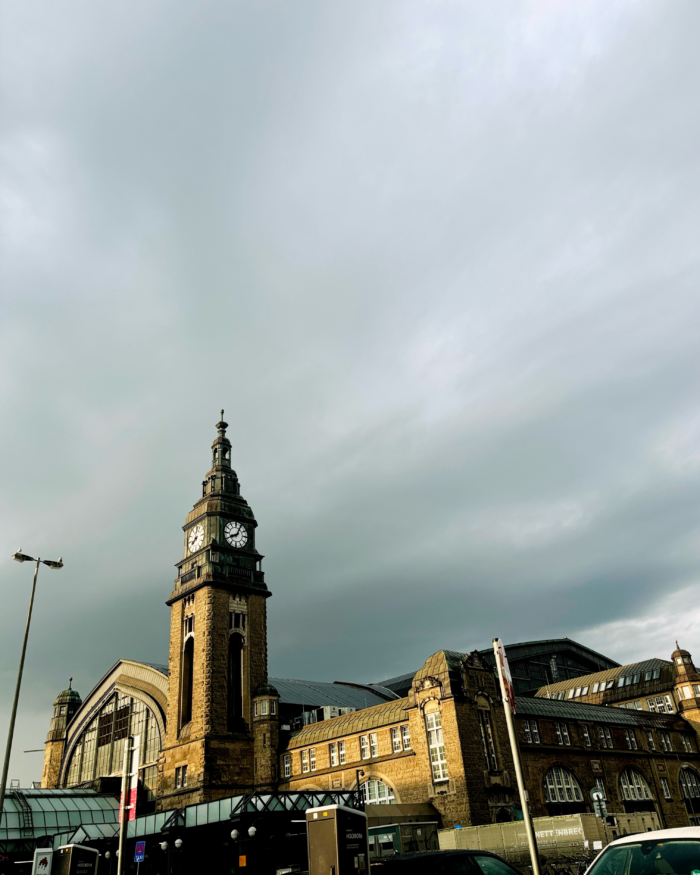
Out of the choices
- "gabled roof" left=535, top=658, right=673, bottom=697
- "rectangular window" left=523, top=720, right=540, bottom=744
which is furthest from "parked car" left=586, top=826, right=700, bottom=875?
"gabled roof" left=535, top=658, right=673, bottom=697

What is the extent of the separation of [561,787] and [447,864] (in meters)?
44.7

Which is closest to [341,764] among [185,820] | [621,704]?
[185,820]

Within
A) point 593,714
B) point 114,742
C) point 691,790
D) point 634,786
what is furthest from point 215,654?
point 691,790

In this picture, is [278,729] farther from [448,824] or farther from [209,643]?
[448,824]

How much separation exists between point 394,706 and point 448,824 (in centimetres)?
1094

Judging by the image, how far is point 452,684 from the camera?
4775 cm

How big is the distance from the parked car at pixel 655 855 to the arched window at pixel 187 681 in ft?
205

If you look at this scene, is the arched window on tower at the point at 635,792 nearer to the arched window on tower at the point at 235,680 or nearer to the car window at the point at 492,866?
the arched window on tower at the point at 235,680

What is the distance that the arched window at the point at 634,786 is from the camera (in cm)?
5664

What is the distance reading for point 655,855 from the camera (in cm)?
791

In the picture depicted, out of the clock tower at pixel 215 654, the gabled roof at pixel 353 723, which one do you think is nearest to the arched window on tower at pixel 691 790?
the gabled roof at pixel 353 723

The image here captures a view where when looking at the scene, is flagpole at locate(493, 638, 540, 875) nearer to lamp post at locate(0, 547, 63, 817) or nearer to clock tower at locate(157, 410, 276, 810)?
lamp post at locate(0, 547, 63, 817)

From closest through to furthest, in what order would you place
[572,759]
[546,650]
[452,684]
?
[452,684]
[572,759]
[546,650]

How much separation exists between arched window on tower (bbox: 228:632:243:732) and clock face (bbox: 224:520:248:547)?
944 centimetres
